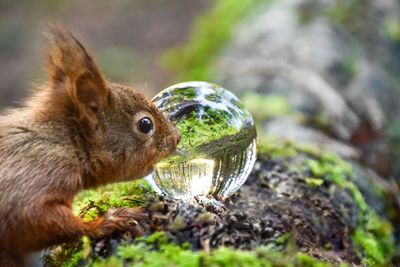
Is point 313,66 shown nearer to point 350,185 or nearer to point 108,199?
point 350,185

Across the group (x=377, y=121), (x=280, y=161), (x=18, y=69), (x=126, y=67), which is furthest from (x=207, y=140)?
(x=18, y=69)

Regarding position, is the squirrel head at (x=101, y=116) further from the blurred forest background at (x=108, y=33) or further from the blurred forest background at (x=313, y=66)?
the blurred forest background at (x=108, y=33)

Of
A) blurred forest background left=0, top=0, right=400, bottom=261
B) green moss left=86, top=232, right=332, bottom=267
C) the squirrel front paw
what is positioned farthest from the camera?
blurred forest background left=0, top=0, right=400, bottom=261

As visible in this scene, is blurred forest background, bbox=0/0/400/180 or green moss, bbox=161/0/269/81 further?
green moss, bbox=161/0/269/81

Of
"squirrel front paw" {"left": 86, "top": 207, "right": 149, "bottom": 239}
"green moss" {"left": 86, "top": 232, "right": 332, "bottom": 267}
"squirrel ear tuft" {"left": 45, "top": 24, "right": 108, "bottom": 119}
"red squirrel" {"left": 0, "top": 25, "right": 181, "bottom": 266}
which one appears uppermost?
"squirrel ear tuft" {"left": 45, "top": 24, "right": 108, "bottom": 119}

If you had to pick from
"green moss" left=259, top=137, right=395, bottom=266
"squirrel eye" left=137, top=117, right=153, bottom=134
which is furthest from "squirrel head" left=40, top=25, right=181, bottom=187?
"green moss" left=259, top=137, right=395, bottom=266

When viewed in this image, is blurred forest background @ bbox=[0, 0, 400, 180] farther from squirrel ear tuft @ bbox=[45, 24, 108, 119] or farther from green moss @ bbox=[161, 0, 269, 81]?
squirrel ear tuft @ bbox=[45, 24, 108, 119]

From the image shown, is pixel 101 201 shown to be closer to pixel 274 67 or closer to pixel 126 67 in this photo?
pixel 274 67
